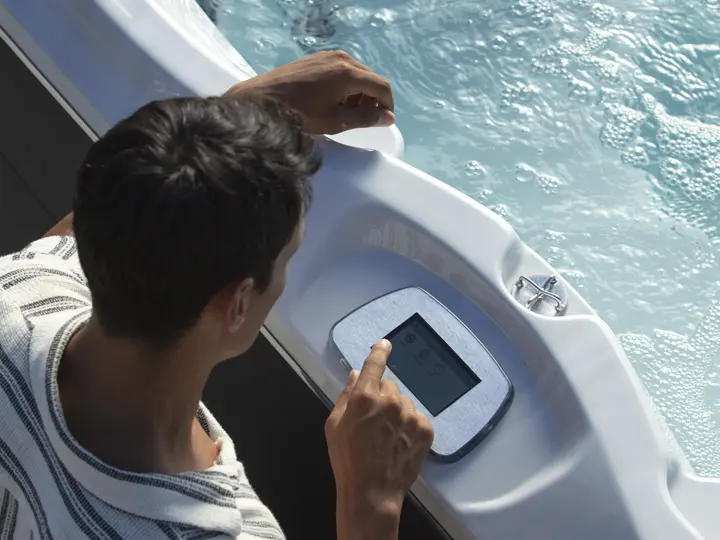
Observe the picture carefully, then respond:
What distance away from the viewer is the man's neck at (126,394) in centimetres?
56

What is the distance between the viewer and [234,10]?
1724 mm

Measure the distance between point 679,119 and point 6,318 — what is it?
4.43ft

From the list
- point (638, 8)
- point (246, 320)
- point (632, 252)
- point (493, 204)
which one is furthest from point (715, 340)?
point (246, 320)

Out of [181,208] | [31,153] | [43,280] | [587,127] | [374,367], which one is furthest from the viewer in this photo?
[587,127]

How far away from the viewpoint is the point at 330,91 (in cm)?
93

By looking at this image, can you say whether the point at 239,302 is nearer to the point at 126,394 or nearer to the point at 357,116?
the point at 126,394

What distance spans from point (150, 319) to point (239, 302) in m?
0.05

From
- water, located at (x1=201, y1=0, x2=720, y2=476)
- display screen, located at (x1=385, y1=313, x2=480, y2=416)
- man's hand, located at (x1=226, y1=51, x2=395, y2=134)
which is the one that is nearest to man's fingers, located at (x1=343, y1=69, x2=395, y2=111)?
man's hand, located at (x1=226, y1=51, x2=395, y2=134)

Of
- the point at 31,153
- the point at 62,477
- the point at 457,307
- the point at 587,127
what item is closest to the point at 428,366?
the point at 457,307

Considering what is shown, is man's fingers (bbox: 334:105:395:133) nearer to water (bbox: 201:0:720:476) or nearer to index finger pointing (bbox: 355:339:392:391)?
index finger pointing (bbox: 355:339:392:391)

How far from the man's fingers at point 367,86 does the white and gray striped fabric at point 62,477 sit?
1.33ft

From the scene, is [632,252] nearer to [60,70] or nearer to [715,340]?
[715,340]

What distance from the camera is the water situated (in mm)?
1413

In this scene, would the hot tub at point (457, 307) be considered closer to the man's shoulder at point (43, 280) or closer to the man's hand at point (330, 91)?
the man's hand at point (330, 91)
